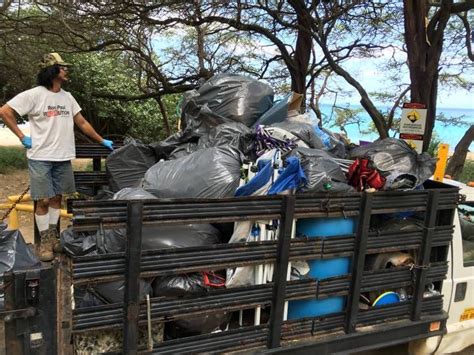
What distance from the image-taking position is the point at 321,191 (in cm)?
230

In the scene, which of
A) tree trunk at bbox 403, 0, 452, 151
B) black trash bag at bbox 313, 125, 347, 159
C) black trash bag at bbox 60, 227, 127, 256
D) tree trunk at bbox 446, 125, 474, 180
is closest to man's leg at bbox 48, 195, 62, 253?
black trash bag at bbox 60, 227, 127, 256

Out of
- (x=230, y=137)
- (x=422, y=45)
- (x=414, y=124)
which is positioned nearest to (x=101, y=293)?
(x=230, y=137)

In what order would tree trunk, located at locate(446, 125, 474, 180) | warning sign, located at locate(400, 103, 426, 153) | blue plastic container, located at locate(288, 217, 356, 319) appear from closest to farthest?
blue plastic container, located at locate(288, 217, 356, 319) → warning sign, located at locate(400, 103, 426, 153) → tree trunk, located at locate(446, 125, 474, 180)

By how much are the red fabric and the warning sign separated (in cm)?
363

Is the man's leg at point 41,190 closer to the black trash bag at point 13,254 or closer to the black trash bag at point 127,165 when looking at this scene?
the black trash bag at point 127,165

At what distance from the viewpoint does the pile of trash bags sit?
2.04 metres

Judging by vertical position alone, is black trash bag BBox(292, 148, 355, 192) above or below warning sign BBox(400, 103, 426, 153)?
below

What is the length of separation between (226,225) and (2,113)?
7.29 feet

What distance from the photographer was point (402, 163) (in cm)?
262

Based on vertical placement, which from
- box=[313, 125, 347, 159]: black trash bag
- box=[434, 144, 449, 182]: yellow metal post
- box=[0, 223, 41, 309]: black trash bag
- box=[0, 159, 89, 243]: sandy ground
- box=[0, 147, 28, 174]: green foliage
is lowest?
box=[0, 159, 89, 243]: sandy ground

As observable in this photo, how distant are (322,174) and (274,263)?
0.55 metres

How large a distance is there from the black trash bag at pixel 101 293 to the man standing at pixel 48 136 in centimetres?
162

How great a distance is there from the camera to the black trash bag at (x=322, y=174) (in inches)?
91.1

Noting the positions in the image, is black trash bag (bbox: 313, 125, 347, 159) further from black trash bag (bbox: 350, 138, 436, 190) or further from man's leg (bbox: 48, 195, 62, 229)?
man's leg (bbox: 48, 195, 62, 229)
